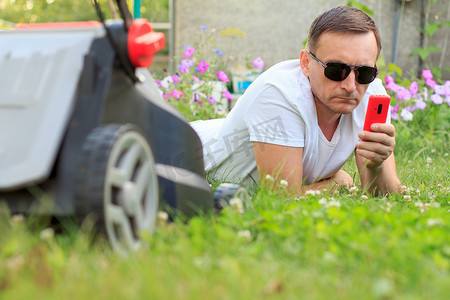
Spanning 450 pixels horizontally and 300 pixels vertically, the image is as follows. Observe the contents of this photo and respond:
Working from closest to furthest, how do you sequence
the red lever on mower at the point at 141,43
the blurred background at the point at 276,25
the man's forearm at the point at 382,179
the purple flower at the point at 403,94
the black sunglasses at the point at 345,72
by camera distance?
1. the red lever on mower at the point at 141,43
2. the black sunglasses at the point at 345,72
3. the man's forearm at the point at 382,179
4. the purple flower at the point at 403,94
5. the blurred background at the point at 276,25

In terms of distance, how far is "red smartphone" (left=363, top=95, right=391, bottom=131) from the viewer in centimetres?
234

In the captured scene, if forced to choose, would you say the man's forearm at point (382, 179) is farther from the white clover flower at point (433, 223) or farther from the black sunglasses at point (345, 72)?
the white clover flower at point (433, 223)

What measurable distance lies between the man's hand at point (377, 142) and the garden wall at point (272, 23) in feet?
17.6

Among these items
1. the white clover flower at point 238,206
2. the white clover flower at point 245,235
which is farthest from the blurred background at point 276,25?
the white clover flower at point 245,235

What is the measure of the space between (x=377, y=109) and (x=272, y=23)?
221 inches

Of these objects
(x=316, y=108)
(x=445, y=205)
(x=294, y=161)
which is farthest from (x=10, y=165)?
(x=445, y=205)

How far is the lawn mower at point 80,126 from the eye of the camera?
1177 mm

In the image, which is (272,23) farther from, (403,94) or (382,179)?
(382,179)

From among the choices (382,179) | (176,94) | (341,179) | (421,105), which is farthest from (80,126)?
(421,105)

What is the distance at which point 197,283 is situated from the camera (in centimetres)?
110

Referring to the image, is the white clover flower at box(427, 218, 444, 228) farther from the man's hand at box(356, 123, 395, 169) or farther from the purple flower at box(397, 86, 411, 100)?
the purple flower at box(397, 86, 411, 100)

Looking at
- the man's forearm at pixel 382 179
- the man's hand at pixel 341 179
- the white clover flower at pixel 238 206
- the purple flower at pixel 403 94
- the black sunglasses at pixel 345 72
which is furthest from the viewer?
the purple flower at pixel 403 94

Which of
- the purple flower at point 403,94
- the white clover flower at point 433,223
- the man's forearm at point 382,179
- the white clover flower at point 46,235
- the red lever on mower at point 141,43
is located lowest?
the purple flower at point 403,94

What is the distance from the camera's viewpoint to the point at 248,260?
127 centimetres
